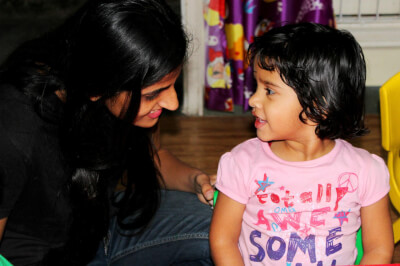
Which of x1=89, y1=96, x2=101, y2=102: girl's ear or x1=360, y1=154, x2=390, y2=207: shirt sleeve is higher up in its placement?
x1=89, y1=96, x2=101, y2=102: girl's ear

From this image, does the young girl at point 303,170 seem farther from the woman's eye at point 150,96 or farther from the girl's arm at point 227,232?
the woman's eye at point 150,96

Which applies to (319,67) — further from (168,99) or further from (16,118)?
(16,118)

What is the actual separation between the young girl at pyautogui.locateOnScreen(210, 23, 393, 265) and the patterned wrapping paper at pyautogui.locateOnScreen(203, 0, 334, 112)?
4.81 feet

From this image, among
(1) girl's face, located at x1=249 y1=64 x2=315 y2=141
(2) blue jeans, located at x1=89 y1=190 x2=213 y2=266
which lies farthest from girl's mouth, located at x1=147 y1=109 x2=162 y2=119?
(2) blue jeans, located at x1=89 y1=190 x2=213 y2=266

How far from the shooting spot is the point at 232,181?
1.20 m

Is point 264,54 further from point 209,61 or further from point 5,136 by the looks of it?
point 209,61

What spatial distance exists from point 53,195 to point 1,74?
0.30 metres

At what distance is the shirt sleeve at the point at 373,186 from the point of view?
1.17 meters

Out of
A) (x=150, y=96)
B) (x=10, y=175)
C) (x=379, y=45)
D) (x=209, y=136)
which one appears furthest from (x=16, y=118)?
(x=379, y=45)

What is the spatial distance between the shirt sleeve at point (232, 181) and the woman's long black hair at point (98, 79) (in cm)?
24

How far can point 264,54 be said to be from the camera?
1131 millimetres

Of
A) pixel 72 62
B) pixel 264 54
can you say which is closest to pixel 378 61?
pixel 264 54

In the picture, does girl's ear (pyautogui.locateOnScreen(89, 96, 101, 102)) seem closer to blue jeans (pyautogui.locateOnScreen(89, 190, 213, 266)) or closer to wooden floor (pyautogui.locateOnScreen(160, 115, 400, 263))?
blue jeans (pyautogui.locateOnScreen(89, 190, 213, 266))

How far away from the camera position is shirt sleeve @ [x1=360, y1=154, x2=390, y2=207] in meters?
1.17
